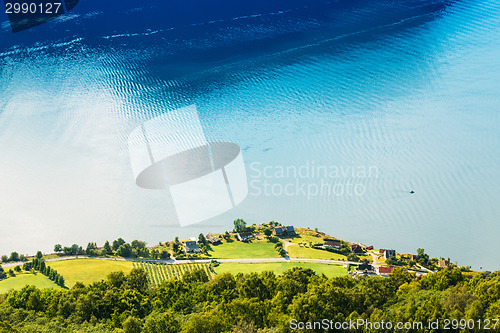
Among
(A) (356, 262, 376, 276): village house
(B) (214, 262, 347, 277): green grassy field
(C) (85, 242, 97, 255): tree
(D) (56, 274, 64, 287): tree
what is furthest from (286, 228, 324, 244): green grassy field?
(D) (56, 274, 64, 287): tree

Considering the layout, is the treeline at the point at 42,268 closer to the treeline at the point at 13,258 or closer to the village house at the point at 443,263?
the treeline at the point at 13,258

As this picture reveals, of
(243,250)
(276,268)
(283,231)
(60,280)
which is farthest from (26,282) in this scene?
(283,231)

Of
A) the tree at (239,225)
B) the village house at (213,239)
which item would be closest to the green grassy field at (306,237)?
the tree at (239,225)

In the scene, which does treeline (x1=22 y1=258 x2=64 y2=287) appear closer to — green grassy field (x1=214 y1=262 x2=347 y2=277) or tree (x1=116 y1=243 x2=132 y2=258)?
tree (x1=116 y1=243 x2=132 y2=258)

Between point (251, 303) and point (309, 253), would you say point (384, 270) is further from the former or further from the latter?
point (251, 303)

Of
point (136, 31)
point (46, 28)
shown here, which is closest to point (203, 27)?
point (136, 31)

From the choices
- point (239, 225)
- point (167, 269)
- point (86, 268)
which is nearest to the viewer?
point (86, 268)
